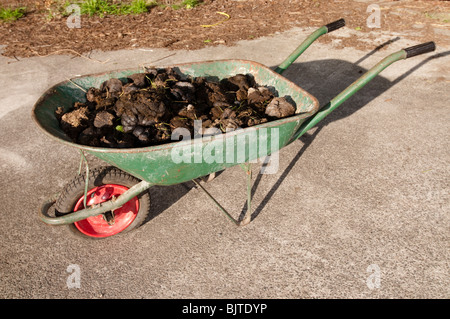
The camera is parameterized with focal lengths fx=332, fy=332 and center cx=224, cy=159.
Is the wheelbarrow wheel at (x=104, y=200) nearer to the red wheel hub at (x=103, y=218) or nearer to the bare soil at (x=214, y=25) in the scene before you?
the red wheel hub at (x=103, y=218)

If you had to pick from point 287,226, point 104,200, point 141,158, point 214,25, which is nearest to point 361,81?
Answer: point 287,226

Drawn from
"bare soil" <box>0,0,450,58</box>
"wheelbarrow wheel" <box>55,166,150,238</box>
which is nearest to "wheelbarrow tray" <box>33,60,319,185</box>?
"wheelbarrow wheel" <box>55,166,150,238</box>

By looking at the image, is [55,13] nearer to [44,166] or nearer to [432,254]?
[44,166]

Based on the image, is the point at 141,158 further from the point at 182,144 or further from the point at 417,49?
the point at 417,49

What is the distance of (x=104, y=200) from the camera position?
2.58 m

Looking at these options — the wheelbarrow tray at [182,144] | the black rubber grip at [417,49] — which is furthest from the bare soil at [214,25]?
the wheelbarrow tray at [182,144]

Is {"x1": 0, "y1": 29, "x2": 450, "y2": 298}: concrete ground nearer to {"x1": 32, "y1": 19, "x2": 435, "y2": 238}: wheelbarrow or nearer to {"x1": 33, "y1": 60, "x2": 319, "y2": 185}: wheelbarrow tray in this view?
{"x1": 32, "y1": 19, "x2": 435, "y2": 238}: wheelbarrow

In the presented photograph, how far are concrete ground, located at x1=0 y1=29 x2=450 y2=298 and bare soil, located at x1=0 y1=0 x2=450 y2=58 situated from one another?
228 centimetres

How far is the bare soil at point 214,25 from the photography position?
19.9ft

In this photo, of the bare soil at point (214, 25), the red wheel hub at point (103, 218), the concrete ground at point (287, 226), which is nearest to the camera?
the concrete ground at point (287, 226)

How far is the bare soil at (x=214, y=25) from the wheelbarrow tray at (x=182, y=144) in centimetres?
340

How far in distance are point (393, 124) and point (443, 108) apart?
2.56 ft

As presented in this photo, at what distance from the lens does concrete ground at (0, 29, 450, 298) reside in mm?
2418

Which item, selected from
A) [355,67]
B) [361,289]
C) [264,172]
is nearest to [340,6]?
[355,67]
